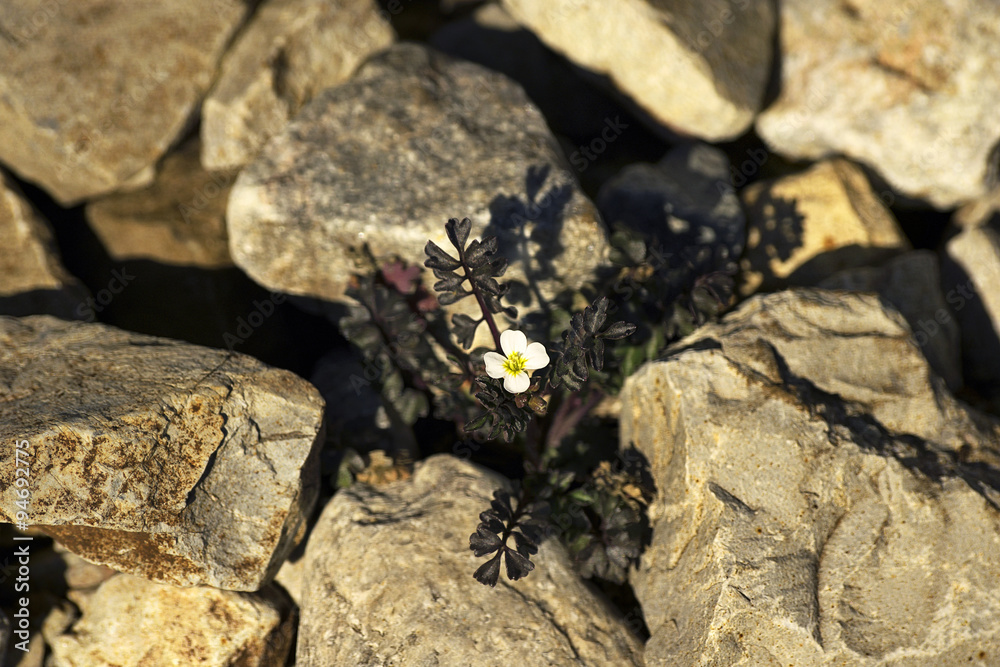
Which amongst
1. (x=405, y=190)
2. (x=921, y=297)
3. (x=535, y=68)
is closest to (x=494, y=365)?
(x=405, y=190)

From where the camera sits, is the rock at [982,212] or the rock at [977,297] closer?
the rock at [977,297]

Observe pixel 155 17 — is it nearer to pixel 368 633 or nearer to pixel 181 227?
pixel 181 227

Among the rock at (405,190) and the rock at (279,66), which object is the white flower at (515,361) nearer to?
the rock at (405,190)

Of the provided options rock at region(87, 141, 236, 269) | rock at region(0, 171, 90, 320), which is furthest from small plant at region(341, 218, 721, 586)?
rock at region(0, 171, 90, 320)

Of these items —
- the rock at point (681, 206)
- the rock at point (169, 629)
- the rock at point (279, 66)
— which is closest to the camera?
the rock at point (169, 629)

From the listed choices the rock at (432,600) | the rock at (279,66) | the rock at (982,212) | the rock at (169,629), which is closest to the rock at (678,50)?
the rock at (279,66)

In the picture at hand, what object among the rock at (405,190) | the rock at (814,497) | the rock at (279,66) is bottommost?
the rock at (814,497)
